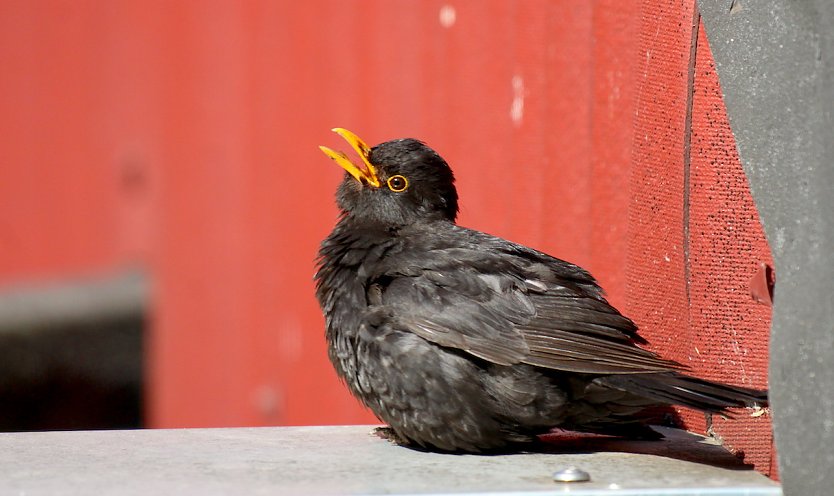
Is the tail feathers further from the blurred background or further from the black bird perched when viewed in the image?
the blurred background

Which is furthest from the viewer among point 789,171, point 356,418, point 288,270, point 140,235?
point 140,235

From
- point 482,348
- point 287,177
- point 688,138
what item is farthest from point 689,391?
point 287,177

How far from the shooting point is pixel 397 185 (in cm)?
419

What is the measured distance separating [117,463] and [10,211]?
7898 mm

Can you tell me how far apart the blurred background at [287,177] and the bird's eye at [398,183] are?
0.75 m

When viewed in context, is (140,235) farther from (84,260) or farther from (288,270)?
(288,270)

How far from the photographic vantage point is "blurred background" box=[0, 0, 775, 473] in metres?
3.44

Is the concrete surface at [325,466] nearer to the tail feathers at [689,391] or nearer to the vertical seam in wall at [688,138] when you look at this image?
the tail feathers at [689,391]

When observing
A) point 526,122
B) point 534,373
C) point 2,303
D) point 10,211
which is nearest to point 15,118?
point 10,211

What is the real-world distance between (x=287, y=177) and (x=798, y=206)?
585cm

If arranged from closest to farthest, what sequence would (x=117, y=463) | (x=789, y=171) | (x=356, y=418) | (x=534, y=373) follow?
(x=789, y=171) < (x=117, y=463) < (x=534, y=373) < (x=356, y=418)

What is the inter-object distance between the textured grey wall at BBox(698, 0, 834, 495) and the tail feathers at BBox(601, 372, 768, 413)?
13.5 inches

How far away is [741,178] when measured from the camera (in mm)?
3160

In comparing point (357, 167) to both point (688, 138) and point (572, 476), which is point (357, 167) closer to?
point (688, 138)
